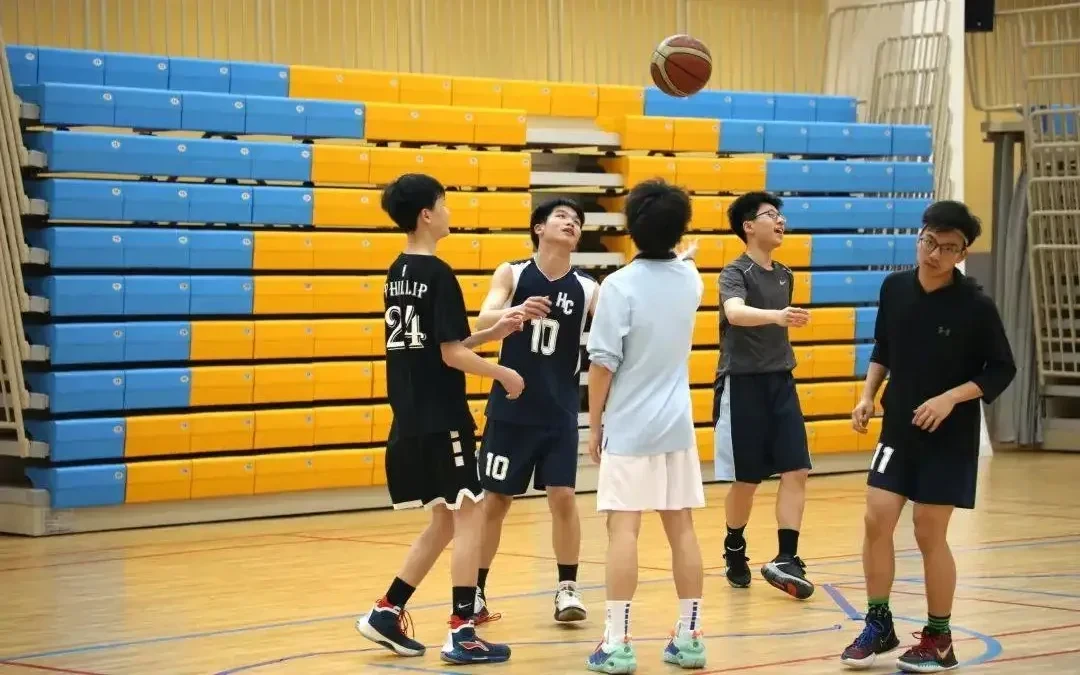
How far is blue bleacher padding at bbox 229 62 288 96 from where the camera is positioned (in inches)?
425

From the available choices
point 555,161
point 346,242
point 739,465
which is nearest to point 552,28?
point 555,161

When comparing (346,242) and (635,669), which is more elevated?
(346,242)

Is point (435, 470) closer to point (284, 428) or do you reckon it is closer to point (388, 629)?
point (388, 629)

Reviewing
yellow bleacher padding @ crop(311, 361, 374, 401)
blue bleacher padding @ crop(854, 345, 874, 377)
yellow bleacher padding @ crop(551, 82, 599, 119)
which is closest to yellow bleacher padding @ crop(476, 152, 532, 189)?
yellow bleacher padding @ crop(551, 82, 599, 119)

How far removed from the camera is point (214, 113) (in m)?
10.5

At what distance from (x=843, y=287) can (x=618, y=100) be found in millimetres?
2538

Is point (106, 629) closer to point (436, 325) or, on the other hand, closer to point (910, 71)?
point (436, 325)

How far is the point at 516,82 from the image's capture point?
39.7ft

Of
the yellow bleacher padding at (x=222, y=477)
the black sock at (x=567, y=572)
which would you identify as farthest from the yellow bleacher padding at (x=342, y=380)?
the black sock at (x=567, y=572)

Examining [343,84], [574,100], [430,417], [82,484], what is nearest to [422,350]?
[430,417]

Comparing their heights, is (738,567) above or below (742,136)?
below

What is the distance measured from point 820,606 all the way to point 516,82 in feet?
20.3

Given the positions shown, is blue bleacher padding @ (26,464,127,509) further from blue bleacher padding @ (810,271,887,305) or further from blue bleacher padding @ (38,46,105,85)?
blue bleacher padding @ (810,271,887,305)

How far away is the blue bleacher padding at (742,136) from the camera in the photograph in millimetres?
13070
